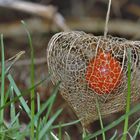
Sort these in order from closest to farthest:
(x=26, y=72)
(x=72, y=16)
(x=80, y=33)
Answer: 1. (x=80, y=33)
2. (x=26, y=72)
3. (x=72, y=16)

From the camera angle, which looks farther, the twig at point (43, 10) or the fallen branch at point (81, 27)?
the fallen branch at point (81, 27)

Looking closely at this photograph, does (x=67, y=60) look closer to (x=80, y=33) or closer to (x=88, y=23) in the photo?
(x=80, y=33)

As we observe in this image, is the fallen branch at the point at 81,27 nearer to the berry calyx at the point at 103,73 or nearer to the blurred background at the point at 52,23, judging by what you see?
the blurred background at the point at 52,23

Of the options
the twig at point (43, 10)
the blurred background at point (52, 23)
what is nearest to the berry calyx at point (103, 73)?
the blurred background at point (52, 23)

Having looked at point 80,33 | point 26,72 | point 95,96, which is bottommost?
point 26,72

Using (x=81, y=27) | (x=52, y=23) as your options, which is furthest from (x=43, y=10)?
(x=81, y=27)

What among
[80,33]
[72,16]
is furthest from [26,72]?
[80,33]
